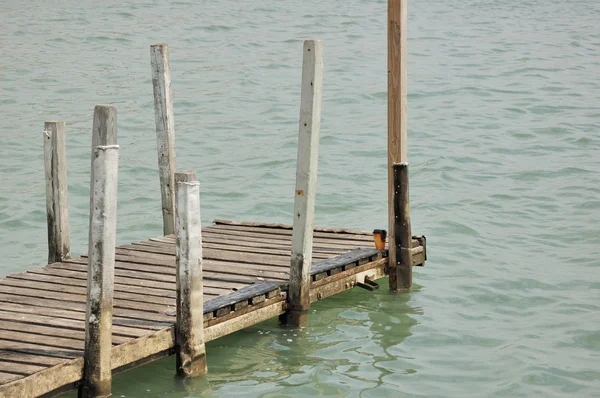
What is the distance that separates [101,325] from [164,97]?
4.10m

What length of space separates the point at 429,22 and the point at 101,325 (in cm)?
2320

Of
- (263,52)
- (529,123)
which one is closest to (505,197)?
(529,123)

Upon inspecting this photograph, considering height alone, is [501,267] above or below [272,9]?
below

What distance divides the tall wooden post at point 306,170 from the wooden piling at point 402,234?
1.30 m

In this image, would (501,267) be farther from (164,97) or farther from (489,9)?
(489,9)

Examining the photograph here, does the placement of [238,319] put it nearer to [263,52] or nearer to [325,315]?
[325,315]

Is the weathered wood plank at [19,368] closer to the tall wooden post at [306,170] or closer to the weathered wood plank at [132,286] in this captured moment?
the weathered wood plank at [132,286]

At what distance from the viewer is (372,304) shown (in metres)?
10.4

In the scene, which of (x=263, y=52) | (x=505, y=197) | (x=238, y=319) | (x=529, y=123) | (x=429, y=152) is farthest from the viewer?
(x=263, y=52)

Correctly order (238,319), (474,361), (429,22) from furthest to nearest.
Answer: (429,22)
(474,361)
(238,319)

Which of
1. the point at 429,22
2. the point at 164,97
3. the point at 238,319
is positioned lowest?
the point at 238,319

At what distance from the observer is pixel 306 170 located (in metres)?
8.84

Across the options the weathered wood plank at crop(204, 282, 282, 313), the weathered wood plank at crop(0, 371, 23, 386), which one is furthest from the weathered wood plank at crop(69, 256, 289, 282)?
the weathered wood plank at crop(0, 371, 23, 386)

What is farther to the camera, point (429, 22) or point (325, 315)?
point (429, 22)
